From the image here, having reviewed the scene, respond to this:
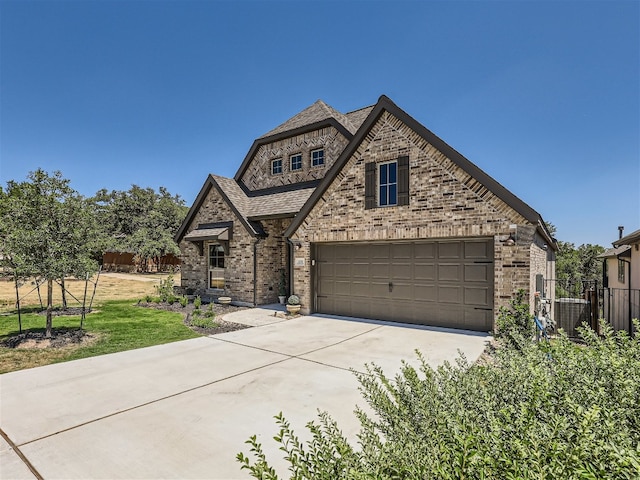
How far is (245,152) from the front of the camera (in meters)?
18.6

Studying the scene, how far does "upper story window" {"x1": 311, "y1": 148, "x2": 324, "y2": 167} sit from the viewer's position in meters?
15.7

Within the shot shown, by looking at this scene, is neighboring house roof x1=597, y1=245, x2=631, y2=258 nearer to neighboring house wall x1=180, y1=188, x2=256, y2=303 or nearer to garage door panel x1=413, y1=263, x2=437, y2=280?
garage door panel x1=413, y1=263, x2=437, y2=280

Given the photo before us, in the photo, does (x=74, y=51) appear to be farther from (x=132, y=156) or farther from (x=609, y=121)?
(x=609, y=121)

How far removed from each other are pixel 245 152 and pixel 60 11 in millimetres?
9341

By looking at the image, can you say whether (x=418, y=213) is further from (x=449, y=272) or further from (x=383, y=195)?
(x=449, y=272)

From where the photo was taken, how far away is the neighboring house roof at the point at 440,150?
27.5 feet

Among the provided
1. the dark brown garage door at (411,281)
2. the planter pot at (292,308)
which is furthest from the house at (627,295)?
the planter pot at (292,308)

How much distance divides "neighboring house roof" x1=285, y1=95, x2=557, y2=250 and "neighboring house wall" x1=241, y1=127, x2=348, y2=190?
3.95 meters

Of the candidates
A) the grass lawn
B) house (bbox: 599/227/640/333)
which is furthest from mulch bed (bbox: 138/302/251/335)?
house (bbox: 599/227/640/333)

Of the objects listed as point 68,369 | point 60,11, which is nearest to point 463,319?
point 68,369

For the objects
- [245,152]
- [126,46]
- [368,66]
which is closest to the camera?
[368,66]

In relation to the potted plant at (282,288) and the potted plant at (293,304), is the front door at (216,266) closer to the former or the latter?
the potted plant at (282,288)

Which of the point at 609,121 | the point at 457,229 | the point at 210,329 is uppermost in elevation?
the point at 609,121

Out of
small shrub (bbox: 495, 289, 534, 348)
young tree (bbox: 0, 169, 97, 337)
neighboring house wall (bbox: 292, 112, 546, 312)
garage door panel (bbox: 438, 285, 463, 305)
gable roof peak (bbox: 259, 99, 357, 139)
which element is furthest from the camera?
gable roof peak (bbox: 259, 99, 357, 139)
